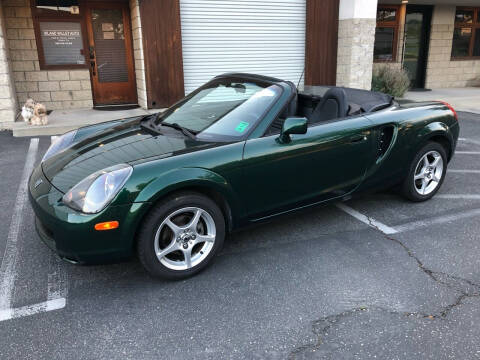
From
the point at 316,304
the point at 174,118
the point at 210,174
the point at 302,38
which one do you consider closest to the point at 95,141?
the point at 174,118

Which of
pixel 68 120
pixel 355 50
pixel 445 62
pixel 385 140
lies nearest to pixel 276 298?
pixel 385 140

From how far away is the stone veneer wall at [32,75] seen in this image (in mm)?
9094

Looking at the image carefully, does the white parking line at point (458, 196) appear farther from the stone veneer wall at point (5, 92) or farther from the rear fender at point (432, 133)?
the stone veneer wall at point (5, 92)

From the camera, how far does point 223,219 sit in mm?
3023

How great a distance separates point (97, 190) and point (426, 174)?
11.2 ft

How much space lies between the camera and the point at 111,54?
32.6 ft

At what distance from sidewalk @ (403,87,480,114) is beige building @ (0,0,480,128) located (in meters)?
2.39

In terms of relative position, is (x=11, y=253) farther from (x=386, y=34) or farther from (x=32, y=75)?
(x=386, y=34)

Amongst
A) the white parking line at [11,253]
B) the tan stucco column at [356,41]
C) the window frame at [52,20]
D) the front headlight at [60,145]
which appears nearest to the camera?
the white parking line at [11,253]

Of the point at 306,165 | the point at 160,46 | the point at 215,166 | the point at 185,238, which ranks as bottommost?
the point at 185,238

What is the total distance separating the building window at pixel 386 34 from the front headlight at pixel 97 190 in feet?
43.3

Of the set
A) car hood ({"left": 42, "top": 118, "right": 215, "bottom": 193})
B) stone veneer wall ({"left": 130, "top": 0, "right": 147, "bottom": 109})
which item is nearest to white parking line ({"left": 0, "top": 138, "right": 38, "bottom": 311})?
car hood ({"left": 42, "top": 118, "right": 215, "bottom": 193})

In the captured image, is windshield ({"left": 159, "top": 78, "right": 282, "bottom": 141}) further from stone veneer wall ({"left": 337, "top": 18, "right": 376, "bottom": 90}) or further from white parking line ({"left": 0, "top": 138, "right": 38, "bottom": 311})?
stone veneer wall ({"left": 337, "top": 18, "right": 376, "bottom": 90})

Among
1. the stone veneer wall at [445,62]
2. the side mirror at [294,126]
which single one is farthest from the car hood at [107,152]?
the stone veneer wall at [445,62]
